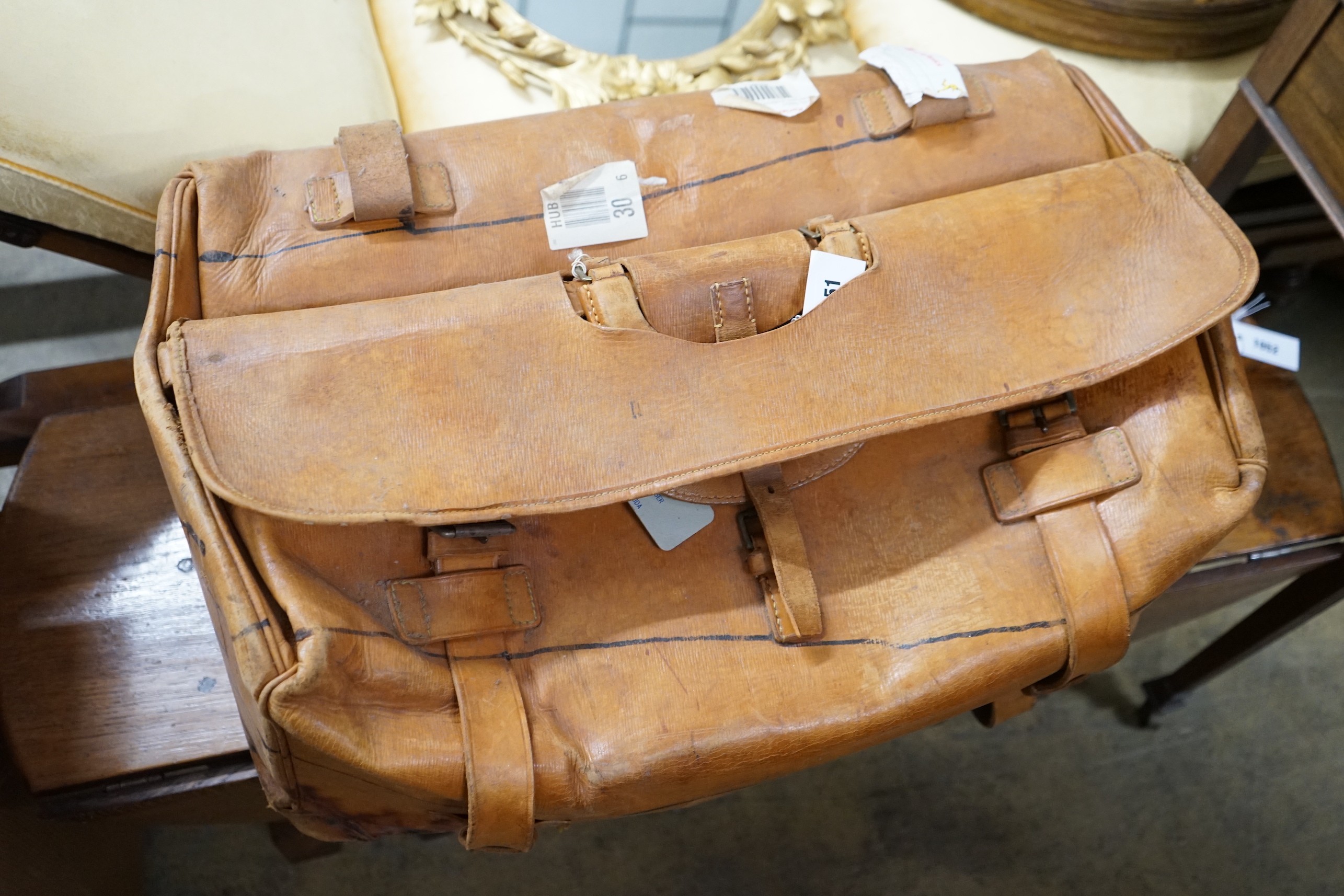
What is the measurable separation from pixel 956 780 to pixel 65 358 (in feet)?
6.52

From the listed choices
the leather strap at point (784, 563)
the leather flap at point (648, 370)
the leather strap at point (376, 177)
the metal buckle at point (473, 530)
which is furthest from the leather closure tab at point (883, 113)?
the metal buckle at point (473, 530)

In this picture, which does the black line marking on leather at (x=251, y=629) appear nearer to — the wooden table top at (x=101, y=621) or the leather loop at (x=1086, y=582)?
the wooden table top at (x=101, y=621)

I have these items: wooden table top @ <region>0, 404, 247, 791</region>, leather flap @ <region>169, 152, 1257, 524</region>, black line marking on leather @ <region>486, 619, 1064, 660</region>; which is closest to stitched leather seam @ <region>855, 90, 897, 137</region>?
leather flap @ <region>169, 152, 1257, 524</region>

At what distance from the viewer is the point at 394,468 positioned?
84cm

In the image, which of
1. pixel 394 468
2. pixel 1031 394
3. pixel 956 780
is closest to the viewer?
pixel 394 468

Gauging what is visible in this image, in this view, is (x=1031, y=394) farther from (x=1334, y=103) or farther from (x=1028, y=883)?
(x=1028, y=883)

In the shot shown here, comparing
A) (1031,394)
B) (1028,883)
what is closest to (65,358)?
(1031,394)

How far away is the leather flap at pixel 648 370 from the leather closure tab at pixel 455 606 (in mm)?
105

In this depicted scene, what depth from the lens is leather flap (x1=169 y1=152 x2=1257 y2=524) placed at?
837mm

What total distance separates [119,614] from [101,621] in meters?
0.02

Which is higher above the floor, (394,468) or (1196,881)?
(394,468)

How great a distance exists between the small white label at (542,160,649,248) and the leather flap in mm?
117

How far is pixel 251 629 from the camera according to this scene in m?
0.80

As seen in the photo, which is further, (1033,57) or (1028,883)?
(1028,883)
